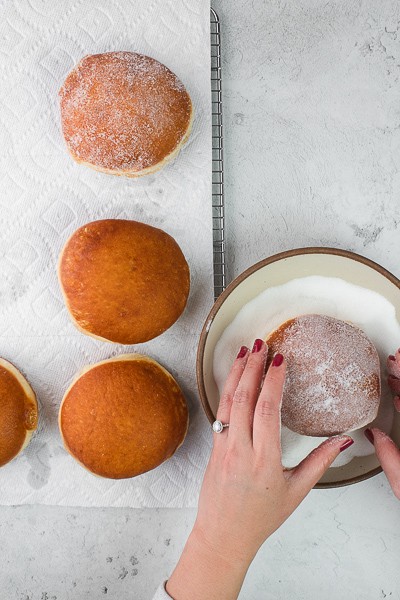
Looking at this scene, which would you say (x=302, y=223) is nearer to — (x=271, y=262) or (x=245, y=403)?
(x=271, y=262)

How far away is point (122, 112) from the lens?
3.00ft

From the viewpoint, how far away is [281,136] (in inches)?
40.6

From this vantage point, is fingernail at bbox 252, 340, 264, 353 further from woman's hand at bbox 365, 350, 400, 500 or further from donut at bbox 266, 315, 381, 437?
woman's hand at bbox 365, 350, 400, 500

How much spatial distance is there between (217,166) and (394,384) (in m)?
0.45

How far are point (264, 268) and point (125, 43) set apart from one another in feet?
1.48

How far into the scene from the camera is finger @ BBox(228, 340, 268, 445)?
2.48 ft

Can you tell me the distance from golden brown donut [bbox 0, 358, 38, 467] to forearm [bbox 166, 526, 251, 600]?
0.32 meters

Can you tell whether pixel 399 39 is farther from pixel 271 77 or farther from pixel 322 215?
pixel 322 215

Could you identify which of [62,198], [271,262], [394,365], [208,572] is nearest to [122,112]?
[62,198]

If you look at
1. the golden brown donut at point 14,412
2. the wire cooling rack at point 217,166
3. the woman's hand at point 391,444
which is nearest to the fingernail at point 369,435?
the woman's hand at point 391,444

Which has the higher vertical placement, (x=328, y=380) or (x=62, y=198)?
(x=62, y=198)

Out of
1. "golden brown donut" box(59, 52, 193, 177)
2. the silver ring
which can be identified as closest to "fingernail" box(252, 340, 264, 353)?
the silver ring

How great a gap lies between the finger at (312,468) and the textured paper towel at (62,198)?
10.1 inches

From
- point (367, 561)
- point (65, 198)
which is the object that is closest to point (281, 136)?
point (65, 198)
